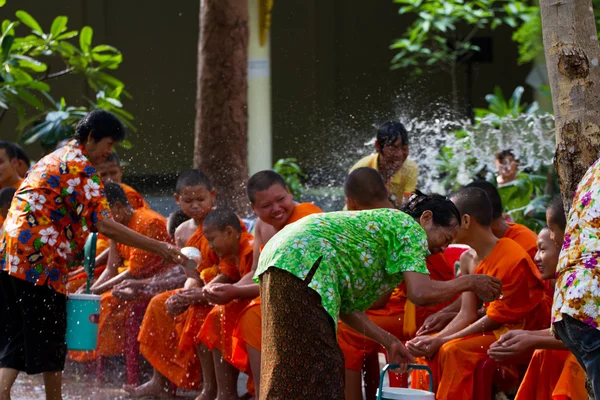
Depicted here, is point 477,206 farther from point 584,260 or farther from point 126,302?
point 126,302

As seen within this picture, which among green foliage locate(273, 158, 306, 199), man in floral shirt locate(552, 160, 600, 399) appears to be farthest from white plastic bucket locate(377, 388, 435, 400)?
green foliage locate(273, 158, 306, 199)

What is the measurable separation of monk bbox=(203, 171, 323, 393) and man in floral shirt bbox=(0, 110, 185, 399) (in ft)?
1.85

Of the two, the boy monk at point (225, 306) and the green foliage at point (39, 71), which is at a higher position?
the green foliage at point (39, 71)

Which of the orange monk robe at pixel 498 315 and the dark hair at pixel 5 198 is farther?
the dark hair at pixel 5 198

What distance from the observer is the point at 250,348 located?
604 cm

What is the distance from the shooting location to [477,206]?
5652mm

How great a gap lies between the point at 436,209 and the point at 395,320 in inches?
58.4

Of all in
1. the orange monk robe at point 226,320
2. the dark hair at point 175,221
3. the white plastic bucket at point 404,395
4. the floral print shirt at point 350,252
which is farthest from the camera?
the dark hair at point 175,221

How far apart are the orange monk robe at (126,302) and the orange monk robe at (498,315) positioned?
2.76m

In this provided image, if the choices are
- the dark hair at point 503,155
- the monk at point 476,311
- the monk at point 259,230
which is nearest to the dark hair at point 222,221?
the monk at point 259,230

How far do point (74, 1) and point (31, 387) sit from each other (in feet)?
33.0

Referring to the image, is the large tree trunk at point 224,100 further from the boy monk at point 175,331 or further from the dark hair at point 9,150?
the boy monk at point 175,331

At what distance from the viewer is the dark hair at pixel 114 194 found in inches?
304

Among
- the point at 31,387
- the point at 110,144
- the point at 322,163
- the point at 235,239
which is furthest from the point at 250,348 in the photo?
the point at 322,163
